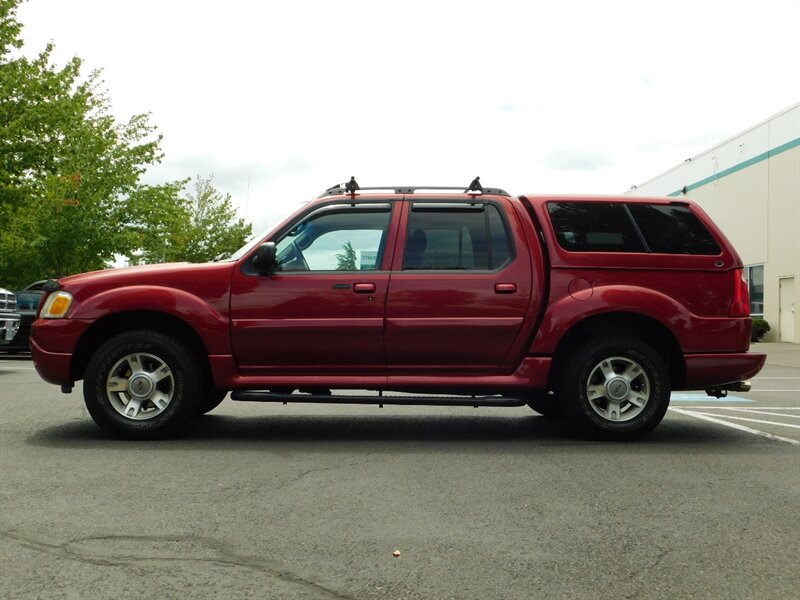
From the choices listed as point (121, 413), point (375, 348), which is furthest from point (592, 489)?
point (121, 413)

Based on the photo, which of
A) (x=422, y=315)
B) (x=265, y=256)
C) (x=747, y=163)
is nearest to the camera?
(x=265, y=256)

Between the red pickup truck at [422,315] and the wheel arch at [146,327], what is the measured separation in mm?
15

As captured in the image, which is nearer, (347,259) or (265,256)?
(265,256)

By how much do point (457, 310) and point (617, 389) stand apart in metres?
1.42

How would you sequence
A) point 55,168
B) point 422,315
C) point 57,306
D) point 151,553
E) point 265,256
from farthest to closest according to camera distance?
point 55,168, point 57,306, point 422,315, point 265,256, point 151,553

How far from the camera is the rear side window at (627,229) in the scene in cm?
743

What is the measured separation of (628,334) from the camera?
24.5 feet

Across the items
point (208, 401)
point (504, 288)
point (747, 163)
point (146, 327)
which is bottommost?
point (208, 401)

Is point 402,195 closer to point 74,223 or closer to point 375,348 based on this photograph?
point 375,348

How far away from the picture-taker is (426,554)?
13.5 feet

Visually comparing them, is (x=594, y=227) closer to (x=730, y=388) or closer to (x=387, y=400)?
(x=730, y=388)

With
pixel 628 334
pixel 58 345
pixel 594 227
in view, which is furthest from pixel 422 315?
pixel 58 345

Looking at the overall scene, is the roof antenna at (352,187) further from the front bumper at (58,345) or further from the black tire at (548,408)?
the black tire at (548,408)

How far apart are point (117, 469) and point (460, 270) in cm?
298
